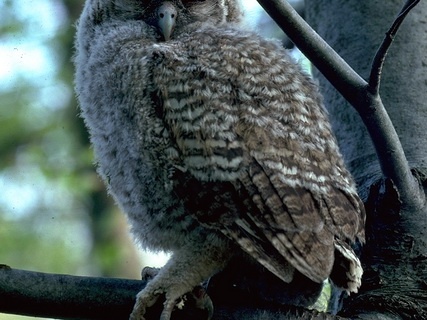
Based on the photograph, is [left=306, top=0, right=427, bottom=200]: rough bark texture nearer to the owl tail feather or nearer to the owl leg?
the owl tail feather

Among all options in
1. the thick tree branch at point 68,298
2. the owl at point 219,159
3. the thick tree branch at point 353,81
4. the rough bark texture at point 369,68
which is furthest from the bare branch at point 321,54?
the thick tree branch at point 68,298

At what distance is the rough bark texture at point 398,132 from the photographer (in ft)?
8.76

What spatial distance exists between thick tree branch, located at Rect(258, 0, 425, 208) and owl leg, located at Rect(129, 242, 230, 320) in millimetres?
573

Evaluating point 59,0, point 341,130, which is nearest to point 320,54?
point 341,130

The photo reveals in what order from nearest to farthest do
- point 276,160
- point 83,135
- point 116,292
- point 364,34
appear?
point 116,292 < point 276,160 < point 364,34 < point 83,135

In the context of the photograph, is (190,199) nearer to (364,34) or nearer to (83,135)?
(364,34)

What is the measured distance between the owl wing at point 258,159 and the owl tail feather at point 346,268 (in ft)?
0.09

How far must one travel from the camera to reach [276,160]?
256cm

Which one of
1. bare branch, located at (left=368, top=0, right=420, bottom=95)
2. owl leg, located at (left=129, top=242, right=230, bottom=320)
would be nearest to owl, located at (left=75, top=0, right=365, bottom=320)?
owl leg, located at (left=129, top=242, right=230, bottom=320)

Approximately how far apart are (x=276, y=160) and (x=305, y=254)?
0.32 m

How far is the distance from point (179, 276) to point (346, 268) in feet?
1.64

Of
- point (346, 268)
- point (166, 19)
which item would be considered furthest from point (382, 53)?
point (166, 19)

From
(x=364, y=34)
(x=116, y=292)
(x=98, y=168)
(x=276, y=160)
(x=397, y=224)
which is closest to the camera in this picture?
(x=116, y=292)

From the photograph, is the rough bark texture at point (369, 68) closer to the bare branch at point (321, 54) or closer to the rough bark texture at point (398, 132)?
the rough bark texture at point (398, 132)
